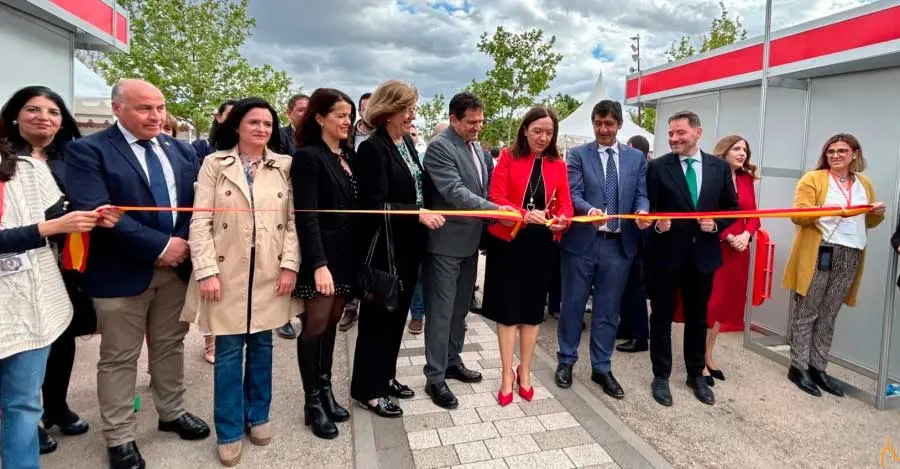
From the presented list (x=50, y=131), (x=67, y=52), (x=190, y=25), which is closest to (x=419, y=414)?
(x=50, y=131)

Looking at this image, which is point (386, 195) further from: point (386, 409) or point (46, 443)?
point (46, 443)

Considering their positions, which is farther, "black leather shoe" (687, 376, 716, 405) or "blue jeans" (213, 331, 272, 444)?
"black leather shoe" (687, 376, 716, 405)

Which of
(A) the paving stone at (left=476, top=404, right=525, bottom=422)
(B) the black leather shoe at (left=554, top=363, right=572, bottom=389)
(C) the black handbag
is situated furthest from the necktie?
(C) the black handbag

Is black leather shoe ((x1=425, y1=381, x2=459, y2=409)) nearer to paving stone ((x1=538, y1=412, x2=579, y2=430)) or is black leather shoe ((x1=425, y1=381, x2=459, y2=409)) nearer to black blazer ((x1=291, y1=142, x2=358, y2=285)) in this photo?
paving stone ((x1=538, y1=412, x2=579, y2=430))

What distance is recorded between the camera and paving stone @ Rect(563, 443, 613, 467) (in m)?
2.91

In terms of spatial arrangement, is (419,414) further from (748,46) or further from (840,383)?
(748,46)

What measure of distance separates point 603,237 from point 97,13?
654 centimetres

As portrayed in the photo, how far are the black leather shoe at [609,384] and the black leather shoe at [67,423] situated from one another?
3.58m

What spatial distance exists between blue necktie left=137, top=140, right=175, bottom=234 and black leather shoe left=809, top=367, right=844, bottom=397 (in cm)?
502

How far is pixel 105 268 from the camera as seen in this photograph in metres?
2.63

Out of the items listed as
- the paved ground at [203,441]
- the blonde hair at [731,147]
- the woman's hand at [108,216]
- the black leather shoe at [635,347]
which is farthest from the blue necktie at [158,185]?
the blonde hair at [731,147]

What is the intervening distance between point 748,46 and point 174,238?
6.23 metres

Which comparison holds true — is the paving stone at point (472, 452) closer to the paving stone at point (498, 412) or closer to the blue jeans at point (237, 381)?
the paving stone at point (498, 412)

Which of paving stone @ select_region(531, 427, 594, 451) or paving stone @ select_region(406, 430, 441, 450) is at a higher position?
paving stone @ select_region(531, 427, 594, 451)
